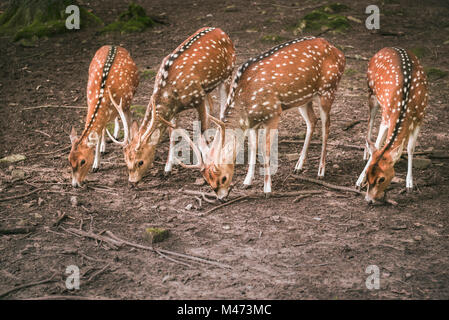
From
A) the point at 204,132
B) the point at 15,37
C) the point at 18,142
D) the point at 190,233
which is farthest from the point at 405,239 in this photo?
the point at 15,37

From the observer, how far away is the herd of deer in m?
5.79

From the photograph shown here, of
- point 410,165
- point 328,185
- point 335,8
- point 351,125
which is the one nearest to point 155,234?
point 328,185

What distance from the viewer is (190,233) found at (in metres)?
5.38

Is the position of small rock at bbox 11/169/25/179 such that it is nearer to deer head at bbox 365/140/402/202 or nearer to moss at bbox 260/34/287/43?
deer head at bbox 365/140/402/202

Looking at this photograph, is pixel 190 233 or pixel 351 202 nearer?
pixel 190 233

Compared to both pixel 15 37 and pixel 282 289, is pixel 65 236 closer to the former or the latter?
pixel 282 289

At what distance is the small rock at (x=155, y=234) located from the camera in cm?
516

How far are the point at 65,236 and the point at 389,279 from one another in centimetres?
316

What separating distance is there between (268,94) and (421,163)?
7.20 ft

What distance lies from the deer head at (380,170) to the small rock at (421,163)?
3.61ft

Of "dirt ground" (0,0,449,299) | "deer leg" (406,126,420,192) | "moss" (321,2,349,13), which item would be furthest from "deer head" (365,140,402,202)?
"moss" (321,2,349,13)

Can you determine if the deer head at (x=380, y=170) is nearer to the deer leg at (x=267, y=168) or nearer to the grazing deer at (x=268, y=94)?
the grazing deer at (x=268, y=94)

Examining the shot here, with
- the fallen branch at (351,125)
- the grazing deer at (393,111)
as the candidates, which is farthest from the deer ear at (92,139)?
the fallen branch at (351,125)

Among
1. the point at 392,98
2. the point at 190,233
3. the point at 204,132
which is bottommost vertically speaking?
the point at 190,233
